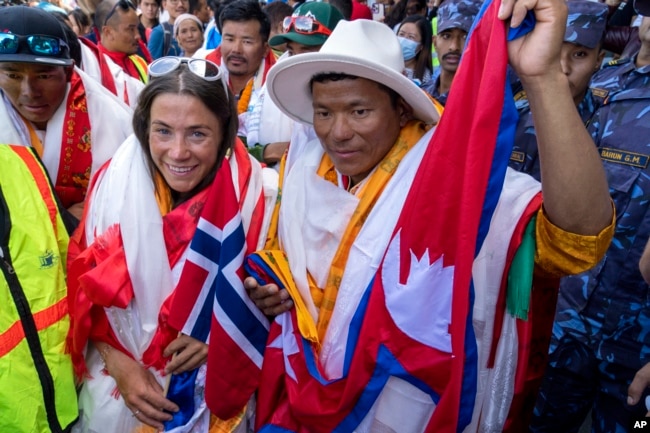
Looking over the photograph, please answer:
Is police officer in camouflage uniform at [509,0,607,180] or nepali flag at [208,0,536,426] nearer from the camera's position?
nepali flag at [208,0,536,426]

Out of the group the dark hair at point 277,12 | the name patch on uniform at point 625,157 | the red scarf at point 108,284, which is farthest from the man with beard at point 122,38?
the name patch on uniform at point 625,157

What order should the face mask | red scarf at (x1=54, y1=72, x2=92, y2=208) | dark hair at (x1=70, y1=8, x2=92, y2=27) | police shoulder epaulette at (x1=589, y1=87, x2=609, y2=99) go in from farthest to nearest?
dark hair at (x1=70, y1=8, x2=92, y2=27), the face mask, police shoulder epaulette at (x1=589, y1=87, x2=609, y2=99), red scarf at (x1=54, y1=72, x2=92, y2=208)

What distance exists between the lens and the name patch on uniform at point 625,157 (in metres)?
2.12

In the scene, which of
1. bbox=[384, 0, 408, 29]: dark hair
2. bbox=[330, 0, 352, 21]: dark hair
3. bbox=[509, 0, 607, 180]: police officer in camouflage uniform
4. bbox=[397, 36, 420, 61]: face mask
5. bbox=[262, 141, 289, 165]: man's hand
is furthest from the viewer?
bbox=[384, 0, 408, 29]: dark hair

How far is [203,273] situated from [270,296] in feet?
0.82

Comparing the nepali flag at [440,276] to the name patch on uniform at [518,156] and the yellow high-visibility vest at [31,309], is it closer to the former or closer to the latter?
the yellow high-visibility vest at [31,309]

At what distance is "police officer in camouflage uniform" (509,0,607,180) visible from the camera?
2.38 m

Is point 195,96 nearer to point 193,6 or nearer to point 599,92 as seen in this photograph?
point 599,92

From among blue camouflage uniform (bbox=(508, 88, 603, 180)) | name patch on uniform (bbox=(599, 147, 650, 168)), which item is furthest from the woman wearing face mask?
name patch on uniform (bbox=(599, 147, 650, 168))

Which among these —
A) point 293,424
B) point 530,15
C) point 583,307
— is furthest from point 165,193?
point 583,307

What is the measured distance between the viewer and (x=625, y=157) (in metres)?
2.17

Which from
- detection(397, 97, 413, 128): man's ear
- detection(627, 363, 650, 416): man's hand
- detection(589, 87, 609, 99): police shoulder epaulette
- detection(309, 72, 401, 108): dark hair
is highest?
detection(589, 87, 609, 99): police shoulder epaulette

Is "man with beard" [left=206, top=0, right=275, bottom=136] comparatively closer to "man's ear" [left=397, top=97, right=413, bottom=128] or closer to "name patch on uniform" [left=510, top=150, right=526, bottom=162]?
"name patch on uniform" [left=510, top=150, right=526, bottom=162]

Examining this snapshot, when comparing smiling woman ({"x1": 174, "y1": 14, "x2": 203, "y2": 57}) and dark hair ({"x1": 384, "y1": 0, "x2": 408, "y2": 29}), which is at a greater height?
dark hair ({"x1": 384, "y1": 0, "x2": 408, "y2": 29})
